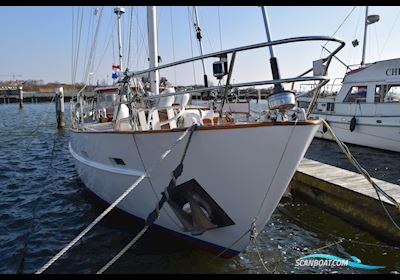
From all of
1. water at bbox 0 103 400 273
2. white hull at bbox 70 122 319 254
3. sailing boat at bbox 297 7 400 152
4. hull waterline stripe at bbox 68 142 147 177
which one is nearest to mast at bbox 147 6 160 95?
white hull at bbox 70 122 319 254

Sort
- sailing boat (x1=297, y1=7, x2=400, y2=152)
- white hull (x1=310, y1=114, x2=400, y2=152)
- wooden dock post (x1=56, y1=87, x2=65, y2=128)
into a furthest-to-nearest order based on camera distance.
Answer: wooden dock post (x1=56, y1=87, x2=65, y2=128)
sailing boat (x1=297, y1=7, x2=400, y2=152)
white hull (x1=310, y1=114, x2=400, y2=152)

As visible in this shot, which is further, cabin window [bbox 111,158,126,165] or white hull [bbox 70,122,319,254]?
cabin window [bbox 111,158,126,165]

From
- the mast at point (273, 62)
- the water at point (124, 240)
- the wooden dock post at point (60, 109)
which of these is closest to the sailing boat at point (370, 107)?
the water at point (124, 240)

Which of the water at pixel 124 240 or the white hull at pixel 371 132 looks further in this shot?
the white hull at pixel 371 132

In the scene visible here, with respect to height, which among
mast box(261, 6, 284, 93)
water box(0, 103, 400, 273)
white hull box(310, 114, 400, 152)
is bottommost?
water box(0, 103, 400, 273)

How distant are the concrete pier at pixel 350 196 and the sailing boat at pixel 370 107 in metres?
7.04

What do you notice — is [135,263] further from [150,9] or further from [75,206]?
[150,9]

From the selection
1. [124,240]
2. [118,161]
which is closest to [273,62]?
[118,161]

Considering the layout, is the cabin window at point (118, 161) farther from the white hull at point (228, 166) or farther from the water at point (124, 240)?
the water at point (124, 240)

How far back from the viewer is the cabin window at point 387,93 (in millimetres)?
14141

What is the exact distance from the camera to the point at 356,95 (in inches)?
630

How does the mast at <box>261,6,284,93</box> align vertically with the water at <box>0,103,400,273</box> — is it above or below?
above

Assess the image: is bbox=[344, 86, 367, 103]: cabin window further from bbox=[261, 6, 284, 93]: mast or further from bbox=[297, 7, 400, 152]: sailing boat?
bbox=[261, 6, 284, 93]: mast

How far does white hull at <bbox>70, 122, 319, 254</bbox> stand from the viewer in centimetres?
379
